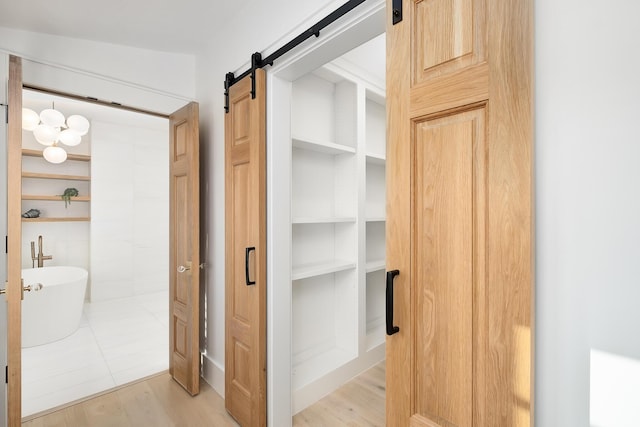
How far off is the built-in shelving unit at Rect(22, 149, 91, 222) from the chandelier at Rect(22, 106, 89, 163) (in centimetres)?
107

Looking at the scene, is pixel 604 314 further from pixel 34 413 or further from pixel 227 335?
pixel 34 413

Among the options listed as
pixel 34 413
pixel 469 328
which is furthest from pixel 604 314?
pixel 34 413

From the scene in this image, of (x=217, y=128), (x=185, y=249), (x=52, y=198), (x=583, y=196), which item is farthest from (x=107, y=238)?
(x=583, y=196)

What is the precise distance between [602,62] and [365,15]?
90 cm

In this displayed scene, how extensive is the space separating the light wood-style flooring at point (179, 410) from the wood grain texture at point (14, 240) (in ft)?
1.55

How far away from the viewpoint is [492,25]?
0.84 meters

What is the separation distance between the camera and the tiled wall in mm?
4461

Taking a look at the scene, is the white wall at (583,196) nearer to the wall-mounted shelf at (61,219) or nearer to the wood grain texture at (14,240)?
the wood grain texture at (14,240)

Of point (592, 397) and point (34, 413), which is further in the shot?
point (34, 413)

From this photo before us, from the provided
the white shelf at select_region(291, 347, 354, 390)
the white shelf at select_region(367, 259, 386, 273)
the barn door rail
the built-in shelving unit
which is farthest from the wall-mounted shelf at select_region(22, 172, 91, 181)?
the white shelf at select_region(367, 259, 386, 273)

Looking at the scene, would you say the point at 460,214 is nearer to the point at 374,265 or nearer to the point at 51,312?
the point at 374,265

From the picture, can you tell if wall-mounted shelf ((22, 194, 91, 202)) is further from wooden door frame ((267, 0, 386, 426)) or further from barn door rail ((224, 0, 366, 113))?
wooden door frame ((267, 0, 386, 426))

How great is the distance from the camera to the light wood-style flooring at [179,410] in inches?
77.4

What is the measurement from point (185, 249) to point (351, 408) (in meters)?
1.72
